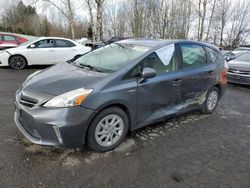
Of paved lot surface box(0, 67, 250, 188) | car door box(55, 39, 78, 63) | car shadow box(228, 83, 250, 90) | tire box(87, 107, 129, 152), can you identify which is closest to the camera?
paved lot surface box(0, 67, 250, 188)

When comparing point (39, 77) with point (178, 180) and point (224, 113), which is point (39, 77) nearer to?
point (178, 180)

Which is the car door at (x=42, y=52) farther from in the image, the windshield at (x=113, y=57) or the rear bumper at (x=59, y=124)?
the rear bumper at (x=59, y=124)

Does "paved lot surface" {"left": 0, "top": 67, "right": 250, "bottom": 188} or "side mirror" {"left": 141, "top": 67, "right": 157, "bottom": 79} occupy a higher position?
"side mirror" {"left": 141, "top": 67, "right": 157, "bottom": 79}

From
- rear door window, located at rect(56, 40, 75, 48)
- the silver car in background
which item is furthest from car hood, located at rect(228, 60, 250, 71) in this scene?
rear door window, located at rect(56, 40, 75, 48)

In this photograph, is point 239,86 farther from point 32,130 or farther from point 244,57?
point 32,130

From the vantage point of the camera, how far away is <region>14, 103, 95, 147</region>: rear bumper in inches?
102

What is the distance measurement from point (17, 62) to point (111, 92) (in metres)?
7.13

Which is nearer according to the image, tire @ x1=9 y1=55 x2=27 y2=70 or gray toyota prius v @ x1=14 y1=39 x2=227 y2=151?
gray toyota prius v @ x1=14 y1=39 x2=227 y2=151

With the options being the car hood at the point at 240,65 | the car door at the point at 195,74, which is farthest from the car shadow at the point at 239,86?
the car door at the point at 195,74

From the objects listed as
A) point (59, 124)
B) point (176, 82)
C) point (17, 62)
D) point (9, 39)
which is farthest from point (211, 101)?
point (9, 39)

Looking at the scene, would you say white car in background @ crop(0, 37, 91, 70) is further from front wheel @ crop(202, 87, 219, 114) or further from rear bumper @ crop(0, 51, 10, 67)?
front wheel @ crop(202, 87, 219, 114)

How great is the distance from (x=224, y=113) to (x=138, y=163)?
288 cm

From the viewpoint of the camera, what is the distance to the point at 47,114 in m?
2.60

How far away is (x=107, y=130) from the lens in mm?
2986
